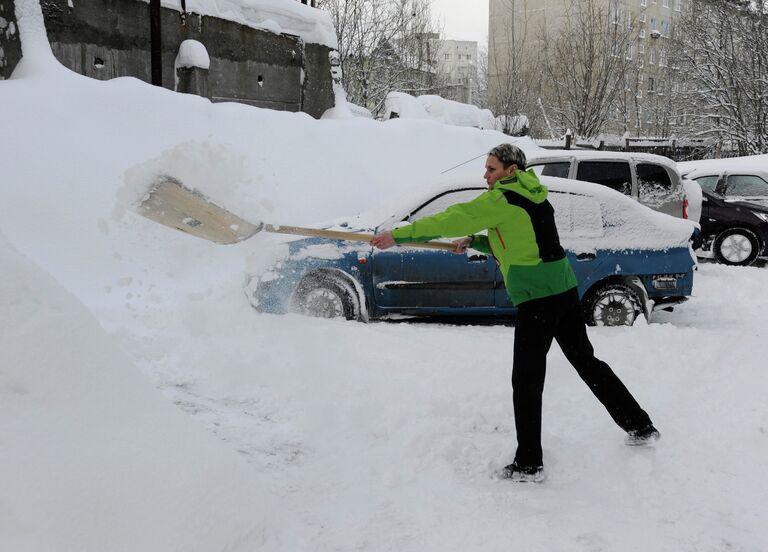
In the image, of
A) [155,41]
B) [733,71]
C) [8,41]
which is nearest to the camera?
[8,41]

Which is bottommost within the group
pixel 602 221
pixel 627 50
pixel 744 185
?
pixel 602 221

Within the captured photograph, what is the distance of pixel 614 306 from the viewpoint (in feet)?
22.7

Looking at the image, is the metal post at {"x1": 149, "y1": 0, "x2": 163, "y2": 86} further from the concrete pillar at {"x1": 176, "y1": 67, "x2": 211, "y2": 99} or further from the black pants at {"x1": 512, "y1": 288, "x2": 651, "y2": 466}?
the black pants at {"x1": 512, "y1": 288, "x2": 651, "y2": 466}

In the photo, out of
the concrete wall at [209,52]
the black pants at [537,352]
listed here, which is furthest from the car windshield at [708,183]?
the black pants at [537,352]

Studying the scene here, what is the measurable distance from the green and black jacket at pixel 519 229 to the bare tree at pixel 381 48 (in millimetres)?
21495

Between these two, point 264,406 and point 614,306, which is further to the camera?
point 614,306

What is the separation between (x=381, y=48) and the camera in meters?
25.8

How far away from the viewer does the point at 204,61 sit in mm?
13352

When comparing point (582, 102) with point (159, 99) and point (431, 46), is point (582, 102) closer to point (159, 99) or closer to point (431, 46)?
point (431, 46)

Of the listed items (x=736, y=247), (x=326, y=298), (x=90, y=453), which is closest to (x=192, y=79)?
(x=326, y=298)

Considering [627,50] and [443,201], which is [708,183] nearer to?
[443,201]

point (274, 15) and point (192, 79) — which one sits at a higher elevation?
point (274, 15)

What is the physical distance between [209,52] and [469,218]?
12.1 metres

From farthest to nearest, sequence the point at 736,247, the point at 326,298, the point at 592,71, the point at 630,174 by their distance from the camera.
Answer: the point at 592,71, the point at 736,247, the point at 630,174, the point at 326,298
